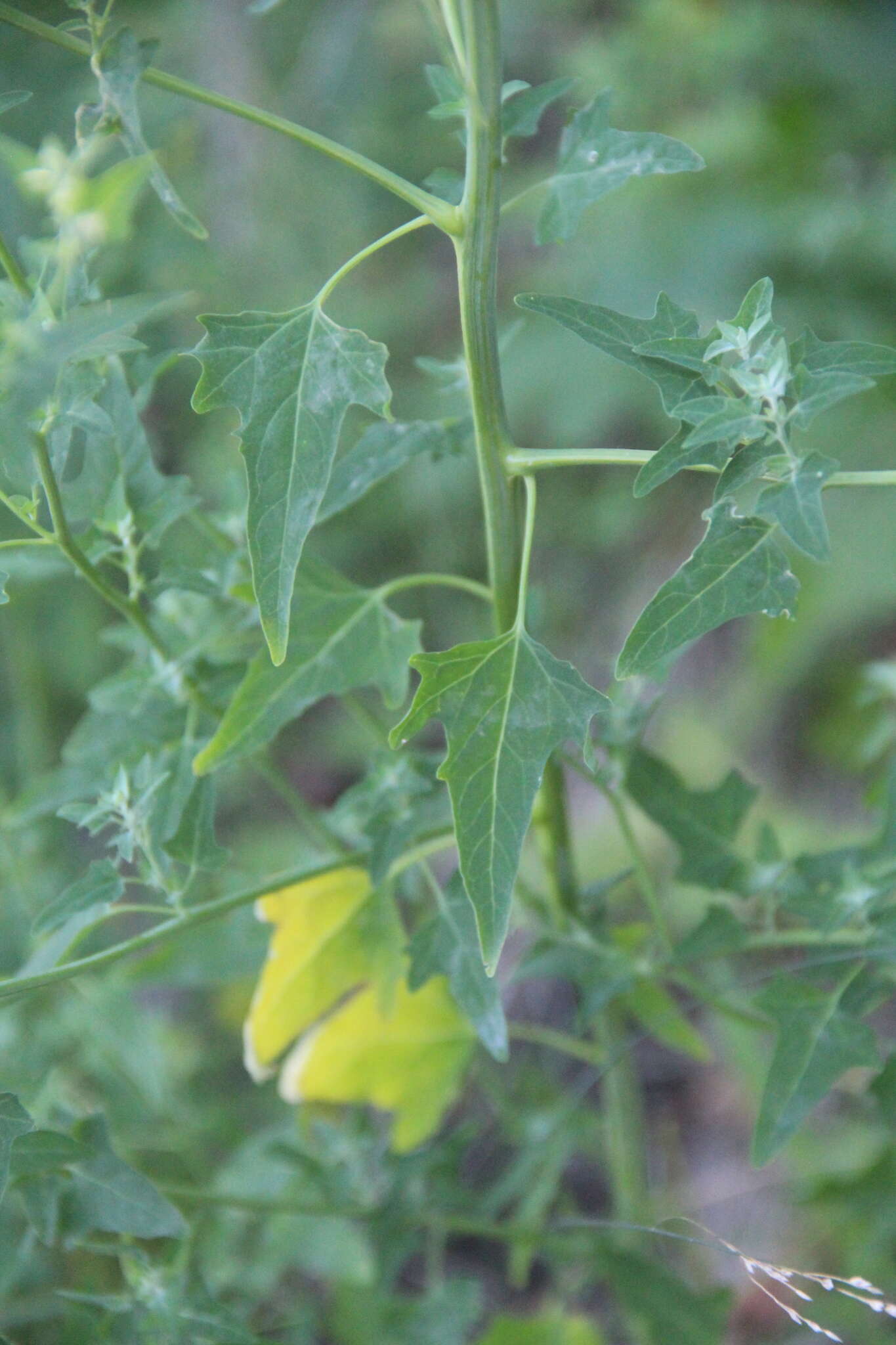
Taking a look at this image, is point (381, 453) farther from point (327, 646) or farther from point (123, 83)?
point (123, 83)

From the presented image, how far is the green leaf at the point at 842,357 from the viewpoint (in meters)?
0.70

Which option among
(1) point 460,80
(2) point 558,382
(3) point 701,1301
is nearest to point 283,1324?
(3) point 701,1301

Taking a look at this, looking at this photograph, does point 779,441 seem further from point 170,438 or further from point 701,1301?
point 170,438

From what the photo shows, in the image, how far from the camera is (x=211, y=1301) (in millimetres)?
908

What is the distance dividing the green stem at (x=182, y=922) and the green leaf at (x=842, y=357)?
1.49ft

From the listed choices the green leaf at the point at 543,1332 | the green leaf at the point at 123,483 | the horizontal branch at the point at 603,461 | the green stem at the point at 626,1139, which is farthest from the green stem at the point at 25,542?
the green leaf at the point at 543,1332

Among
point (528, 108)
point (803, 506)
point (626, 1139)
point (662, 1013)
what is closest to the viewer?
point (803, 506)

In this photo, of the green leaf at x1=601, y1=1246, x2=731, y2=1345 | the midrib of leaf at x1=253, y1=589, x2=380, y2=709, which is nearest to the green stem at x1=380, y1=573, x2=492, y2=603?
the midrib of leaf at x1=253, y1=589, x2=380, y2=709

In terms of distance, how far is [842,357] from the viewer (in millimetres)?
713

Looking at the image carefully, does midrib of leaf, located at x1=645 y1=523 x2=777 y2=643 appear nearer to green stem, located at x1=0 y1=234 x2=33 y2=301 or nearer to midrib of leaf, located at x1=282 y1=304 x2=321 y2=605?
midrib of leaf, located at x1=282 y1=304 x2=321 y2=605

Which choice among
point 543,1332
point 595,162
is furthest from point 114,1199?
point 595,162

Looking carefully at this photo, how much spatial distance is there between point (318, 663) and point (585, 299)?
218cm

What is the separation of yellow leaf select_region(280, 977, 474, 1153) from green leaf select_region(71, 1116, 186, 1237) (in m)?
0.32

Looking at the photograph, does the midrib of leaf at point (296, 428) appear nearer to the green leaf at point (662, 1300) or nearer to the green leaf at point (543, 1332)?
the green leaf at point (662, 1300)
